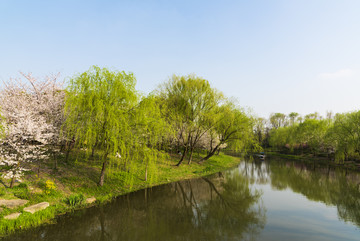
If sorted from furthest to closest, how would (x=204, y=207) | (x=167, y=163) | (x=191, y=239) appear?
(x=167, y=163), (x=204, y=207), (x=191, y=239)

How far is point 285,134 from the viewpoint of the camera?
73.2 meters

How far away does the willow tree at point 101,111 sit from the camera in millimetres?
15281

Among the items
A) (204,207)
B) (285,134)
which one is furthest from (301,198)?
(285,134)

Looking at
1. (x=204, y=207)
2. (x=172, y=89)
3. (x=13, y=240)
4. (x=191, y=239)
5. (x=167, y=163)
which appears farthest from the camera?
(x=172, y=89)

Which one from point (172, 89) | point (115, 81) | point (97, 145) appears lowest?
point (97, 145)

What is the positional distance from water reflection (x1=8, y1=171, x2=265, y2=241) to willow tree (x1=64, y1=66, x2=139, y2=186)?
15.3ft

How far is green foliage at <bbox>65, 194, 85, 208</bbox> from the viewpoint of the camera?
13.6 m

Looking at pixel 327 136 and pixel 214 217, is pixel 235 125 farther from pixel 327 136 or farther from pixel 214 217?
pixel 327 136

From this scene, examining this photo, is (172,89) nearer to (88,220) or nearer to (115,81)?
(115,81)

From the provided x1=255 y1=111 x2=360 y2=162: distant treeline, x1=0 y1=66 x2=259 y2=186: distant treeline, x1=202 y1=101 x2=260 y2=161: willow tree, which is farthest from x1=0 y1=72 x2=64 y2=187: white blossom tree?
x1=255 y1=111 x2=360 y2=162: distant treeline

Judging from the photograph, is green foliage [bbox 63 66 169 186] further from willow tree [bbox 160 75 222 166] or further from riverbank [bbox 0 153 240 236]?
willow tree [bbox 160 75 222 166]

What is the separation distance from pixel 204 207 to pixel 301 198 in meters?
10.4

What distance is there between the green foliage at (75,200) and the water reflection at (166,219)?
1015mm

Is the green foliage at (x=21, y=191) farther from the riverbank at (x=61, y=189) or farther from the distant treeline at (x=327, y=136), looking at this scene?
the distant treeline at (x=327, y=136)
